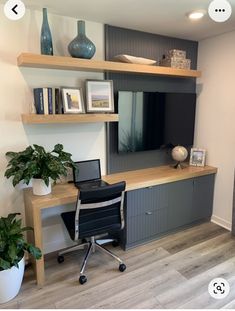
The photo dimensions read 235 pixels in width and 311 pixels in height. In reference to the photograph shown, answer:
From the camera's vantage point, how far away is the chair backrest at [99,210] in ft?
6.30

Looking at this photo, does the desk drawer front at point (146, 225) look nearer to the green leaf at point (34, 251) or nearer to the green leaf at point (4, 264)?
the green leaf at point (34, 251)

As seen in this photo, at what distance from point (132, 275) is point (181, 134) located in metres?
1.76

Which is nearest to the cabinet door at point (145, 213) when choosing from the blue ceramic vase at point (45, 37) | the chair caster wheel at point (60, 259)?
the chair caster wheel at point (60, 259)

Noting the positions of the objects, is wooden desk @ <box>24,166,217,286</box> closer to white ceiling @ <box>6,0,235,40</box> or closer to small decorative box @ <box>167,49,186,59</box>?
small decorative box @ <box>167,49,186,59</box>

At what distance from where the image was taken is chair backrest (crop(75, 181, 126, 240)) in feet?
6.30

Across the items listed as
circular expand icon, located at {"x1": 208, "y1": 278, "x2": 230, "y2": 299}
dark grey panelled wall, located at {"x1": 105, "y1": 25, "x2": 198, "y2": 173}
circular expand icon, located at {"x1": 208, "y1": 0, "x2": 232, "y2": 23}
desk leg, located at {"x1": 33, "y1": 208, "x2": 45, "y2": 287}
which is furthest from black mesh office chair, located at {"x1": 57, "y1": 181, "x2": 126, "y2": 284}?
circular expand icon, located at {"x1": 208, "y1": 0, "x2": 232, "y2": 23}

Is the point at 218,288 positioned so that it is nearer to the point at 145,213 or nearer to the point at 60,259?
the point at 145,213

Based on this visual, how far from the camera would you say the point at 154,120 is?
9.29 ft

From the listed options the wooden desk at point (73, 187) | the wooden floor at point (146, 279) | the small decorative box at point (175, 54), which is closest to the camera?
the wooden floor at point (146, 279)

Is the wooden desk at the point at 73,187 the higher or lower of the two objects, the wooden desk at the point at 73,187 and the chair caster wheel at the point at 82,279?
the higher

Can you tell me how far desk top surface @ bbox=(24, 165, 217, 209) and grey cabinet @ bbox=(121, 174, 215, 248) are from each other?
0.07 meters

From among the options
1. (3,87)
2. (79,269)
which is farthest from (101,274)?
(3,87)

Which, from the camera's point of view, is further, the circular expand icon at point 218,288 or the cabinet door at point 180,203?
the cabinet door at point 180,203

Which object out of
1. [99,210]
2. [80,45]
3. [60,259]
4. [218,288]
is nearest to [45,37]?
[80,45]
